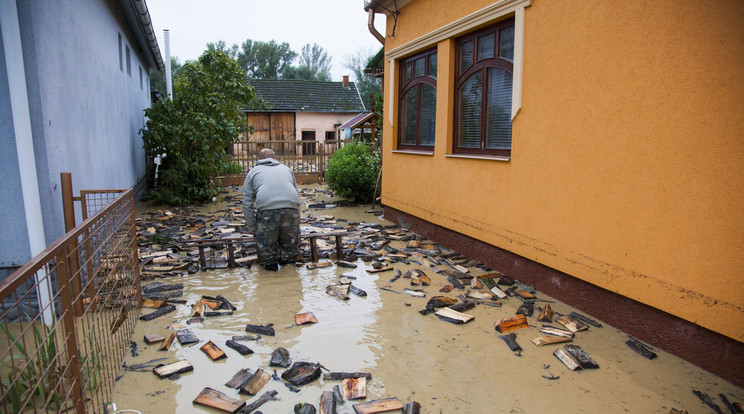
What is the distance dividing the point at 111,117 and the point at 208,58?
14.3 feet

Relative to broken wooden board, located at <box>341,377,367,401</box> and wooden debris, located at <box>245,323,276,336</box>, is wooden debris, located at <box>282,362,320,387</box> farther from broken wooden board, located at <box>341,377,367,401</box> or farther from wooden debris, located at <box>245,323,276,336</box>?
wooden debris, located at <box>245,323,276,336</box>

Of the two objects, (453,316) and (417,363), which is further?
(453,316)

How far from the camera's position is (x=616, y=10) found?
14.2 feet

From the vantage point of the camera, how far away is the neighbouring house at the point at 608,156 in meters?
3.51

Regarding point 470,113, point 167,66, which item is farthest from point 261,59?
point 470,113

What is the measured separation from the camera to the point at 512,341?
13.9 feet

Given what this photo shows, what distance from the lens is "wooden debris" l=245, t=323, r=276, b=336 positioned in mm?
4434

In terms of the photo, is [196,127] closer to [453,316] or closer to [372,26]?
[372,26]

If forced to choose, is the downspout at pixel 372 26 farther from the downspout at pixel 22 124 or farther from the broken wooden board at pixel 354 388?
the broken wooden board at pixel 354 388

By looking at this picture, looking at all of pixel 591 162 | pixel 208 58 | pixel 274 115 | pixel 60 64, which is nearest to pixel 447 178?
pixel 591 162

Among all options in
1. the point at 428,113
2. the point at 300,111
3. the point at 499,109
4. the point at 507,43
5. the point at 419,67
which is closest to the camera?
the point at 507,43

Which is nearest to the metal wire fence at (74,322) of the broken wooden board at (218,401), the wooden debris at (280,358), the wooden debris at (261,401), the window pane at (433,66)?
the broken wooden board at (218,401)

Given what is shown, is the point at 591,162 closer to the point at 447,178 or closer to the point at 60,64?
the point at 447,178

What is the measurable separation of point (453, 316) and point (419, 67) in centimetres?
519
